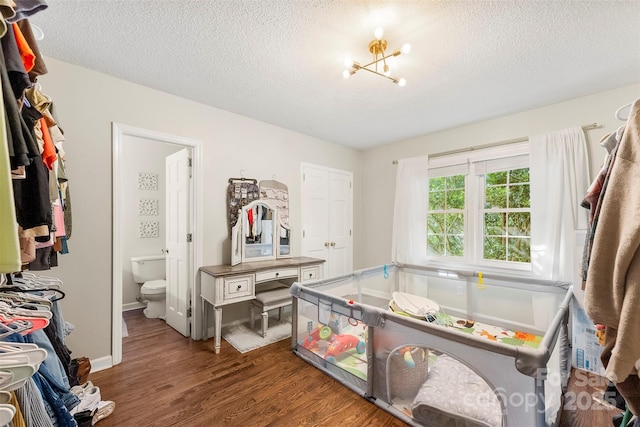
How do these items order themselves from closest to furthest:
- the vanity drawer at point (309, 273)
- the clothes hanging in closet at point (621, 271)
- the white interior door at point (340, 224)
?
the clothes hanging in closet at point (621, 271) → the vanity drawer at point (309, 273) → the white interior door at point (340, 224)

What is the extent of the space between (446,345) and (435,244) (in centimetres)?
240

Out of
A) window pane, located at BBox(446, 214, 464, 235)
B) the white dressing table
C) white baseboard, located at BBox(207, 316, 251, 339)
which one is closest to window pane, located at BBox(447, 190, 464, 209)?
window pane, located at BBox(446, 214, 464, 235)

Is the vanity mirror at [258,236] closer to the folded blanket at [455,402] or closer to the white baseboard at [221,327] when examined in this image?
the white baseboard at [221,327]

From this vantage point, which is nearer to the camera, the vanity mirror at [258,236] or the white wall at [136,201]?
the vanity mirror at [258,236]

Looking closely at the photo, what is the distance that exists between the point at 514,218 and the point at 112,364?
421 cm

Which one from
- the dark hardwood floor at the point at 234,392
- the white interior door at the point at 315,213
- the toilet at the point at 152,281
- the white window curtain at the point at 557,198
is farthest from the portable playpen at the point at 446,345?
the toilet at the point at 152,281

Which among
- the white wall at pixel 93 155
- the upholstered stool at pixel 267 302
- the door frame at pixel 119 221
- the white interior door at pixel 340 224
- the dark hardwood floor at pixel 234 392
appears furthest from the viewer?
the white interior door at pixel 340 224

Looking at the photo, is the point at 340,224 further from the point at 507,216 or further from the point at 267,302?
the point at 507,216

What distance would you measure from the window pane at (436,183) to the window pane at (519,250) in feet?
3.39

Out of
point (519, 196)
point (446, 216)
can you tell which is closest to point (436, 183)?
point (446, 216)

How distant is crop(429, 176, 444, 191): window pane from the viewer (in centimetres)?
360

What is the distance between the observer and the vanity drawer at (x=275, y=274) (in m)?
2.74

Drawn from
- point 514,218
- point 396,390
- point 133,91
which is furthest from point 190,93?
point 514,218

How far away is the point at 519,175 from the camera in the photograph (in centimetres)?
302
